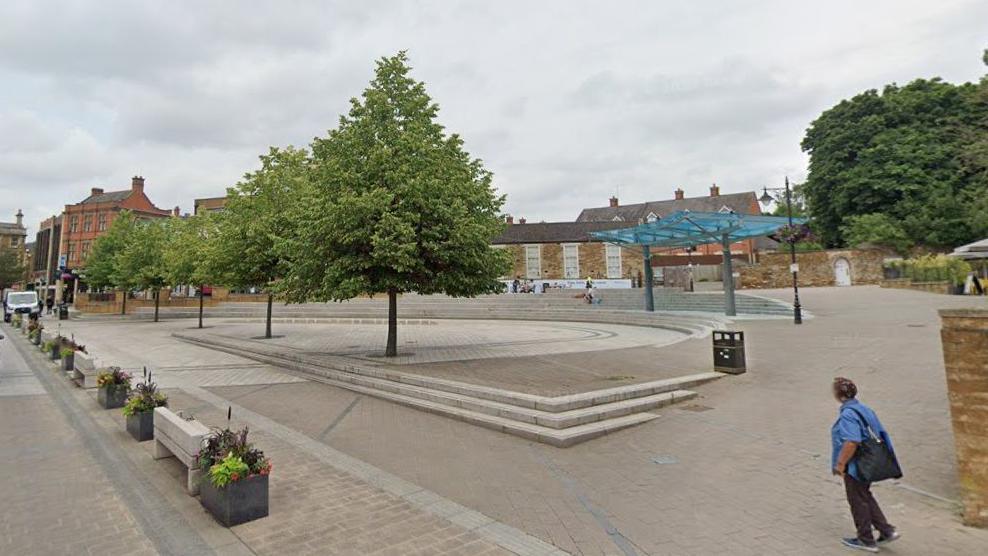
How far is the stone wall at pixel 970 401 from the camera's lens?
4.15 m

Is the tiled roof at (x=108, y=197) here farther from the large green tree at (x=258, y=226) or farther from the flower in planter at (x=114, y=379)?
the flower in planter at (x=114, y=379)

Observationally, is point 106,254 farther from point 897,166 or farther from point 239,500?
point 897,166

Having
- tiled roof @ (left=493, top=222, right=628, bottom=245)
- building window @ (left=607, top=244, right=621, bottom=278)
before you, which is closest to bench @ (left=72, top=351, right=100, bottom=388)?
tiled roof @ (left=493, top=222, right=628, bottom=245)

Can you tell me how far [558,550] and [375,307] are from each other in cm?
3164

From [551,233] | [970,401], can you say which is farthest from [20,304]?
[970,401]

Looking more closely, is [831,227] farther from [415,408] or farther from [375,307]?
[415,408]

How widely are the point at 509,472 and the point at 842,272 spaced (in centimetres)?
4214

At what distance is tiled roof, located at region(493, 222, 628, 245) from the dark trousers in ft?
148

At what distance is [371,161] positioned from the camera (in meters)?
12.7

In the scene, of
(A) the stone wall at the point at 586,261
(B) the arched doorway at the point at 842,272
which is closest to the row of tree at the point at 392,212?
(A) the stone wall at the point at 586,261

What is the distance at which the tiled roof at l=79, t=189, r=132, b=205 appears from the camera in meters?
62.0

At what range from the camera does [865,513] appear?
3848 millimetres

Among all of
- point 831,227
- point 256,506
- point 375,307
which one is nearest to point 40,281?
point 375,307

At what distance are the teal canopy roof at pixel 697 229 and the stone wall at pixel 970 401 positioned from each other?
1650 cm
